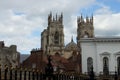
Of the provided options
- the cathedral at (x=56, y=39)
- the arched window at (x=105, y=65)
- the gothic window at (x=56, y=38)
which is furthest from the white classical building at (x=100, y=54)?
the gothic window at (x=56, y=38)

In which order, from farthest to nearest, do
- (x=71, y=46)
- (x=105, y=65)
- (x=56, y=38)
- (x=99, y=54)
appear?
1. (x=56, y=38)
2. (x=71, y=46)
3. (x=99, y=54)
4. (x=105, y=65)

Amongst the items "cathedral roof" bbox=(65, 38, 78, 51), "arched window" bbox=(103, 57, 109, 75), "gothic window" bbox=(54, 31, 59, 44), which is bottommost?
"arched window" bbox=(103, 57, 109, 75)

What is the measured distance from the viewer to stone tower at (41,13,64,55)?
12688cm

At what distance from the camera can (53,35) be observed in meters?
131

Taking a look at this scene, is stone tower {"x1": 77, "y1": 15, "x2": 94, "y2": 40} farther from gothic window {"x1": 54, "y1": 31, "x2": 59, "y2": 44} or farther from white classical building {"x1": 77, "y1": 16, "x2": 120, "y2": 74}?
white classical building {"x1": 77, "y1": 16, "x2": 120, "y2": 74}

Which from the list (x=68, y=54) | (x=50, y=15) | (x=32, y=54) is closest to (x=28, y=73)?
(x=32, y=54)

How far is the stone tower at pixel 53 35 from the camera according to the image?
12688 cm

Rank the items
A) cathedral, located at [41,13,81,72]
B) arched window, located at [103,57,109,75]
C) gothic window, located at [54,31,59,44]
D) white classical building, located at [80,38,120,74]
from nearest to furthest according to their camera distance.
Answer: arched window, located at [103,57,109,75] → white classical building, located at [80,38,120,74] → cathedral, located at [41,13,81,72] → gothic window, located at [54,31,59,44]

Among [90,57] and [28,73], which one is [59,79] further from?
[90,57]

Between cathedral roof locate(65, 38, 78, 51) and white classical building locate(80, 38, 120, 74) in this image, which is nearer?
white classical building locate(80, 38, 120, 74)

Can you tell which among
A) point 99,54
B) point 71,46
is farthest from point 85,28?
A: point 99,54

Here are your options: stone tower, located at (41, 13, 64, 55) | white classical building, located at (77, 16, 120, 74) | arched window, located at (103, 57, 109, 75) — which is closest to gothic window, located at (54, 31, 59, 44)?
stone tower, located at (41, 13, 64, 55)

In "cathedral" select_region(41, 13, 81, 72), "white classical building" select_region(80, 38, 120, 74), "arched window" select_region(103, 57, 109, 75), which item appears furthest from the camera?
"cathedral" select_region(41, 13, 81, 72)

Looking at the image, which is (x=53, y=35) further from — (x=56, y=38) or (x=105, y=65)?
(x=105, y=65)
